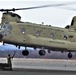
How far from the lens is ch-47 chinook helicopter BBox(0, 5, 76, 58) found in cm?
4006

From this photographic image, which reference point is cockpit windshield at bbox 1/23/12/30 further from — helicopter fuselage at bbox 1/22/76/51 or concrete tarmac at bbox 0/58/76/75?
concrete tarmac at bbox 0/58/76/75

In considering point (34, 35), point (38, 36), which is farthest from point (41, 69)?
point (34, 35)

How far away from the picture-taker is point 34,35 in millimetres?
41281

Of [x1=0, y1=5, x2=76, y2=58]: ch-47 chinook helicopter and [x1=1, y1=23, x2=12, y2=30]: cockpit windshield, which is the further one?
[x1=0, y1=5, x2=76, y2=58]: ch-47 chinook helicopter

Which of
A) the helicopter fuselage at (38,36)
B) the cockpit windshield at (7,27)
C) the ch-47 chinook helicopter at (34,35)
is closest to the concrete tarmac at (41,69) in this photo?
the ch-47 chinook helicopter at (34,35)

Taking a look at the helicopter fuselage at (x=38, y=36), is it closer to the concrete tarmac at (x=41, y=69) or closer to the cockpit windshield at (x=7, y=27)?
the cockpit windshield at (x=7, y=27)

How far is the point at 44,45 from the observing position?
1636 inches

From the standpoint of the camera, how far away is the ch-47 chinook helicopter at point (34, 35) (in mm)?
40062

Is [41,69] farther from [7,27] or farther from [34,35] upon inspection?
[7,27]

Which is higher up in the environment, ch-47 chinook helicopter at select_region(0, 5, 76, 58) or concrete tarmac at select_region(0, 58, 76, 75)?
ch-47 chinook helicopter at select_region(0, 5, 76, 58)

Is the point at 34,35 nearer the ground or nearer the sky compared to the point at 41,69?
nearer the sky

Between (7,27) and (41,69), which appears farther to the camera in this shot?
(41,69)

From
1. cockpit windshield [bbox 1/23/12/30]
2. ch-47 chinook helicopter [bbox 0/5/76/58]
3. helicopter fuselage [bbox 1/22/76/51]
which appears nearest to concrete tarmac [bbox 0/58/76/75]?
ch-47 chinook helicopter [bbox 0/5/76/58]

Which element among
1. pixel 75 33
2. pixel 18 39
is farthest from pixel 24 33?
pixel 75 33
